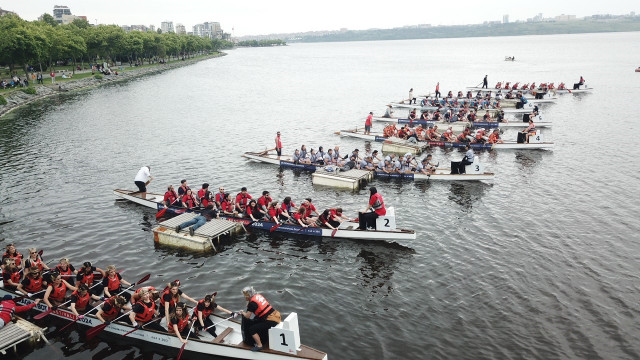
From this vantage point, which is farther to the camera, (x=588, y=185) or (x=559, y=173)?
(x=559, y=173)

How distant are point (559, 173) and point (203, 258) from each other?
1143 inches

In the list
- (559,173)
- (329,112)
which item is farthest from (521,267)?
(329,112)

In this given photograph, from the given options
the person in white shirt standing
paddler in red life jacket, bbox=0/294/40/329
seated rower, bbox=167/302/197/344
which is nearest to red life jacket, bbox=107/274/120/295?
paddler in red life jacket, bbox=0/294/40/329

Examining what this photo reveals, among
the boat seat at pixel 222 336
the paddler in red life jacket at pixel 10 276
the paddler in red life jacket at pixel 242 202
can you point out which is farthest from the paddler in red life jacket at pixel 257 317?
the paddler in red life jacket at pixel 242 202

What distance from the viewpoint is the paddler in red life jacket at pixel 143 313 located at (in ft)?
50.1

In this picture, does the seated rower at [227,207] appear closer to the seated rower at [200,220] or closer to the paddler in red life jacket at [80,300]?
the seated rower at [200,220]

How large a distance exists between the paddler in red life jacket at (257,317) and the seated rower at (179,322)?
2398 mm

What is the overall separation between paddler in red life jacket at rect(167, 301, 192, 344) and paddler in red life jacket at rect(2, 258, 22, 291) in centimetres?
774

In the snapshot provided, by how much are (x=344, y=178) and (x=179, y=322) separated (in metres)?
18.6

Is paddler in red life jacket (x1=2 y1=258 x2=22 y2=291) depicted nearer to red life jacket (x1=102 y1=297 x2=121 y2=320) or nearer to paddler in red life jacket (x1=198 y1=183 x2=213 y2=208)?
red life jacket (x1=102 y1=297 x2=121 y2=320)

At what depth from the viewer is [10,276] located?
1747cm

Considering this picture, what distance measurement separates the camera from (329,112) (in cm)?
6600

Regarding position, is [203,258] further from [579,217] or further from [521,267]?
[579,217]

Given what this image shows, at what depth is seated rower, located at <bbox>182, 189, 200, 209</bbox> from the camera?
26109 mm
